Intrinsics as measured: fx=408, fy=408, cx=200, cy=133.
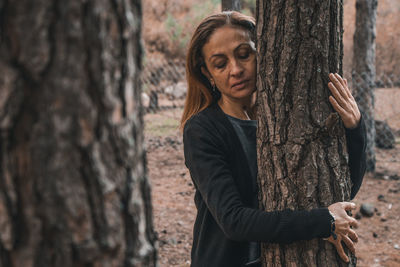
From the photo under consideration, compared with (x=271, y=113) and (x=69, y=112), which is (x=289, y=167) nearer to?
(x=271, y=113)

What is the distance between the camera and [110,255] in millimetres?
794

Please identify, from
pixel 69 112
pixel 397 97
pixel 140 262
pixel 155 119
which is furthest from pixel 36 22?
pixel 397 97

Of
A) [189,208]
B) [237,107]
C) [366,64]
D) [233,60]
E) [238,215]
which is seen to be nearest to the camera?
[238,215]

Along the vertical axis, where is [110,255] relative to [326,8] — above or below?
below

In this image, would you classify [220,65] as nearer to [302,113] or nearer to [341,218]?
[302,113]

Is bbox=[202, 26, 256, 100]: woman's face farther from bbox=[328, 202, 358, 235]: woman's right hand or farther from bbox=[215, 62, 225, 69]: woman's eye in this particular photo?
bbox=[328, 202, 358, 235]: woman's right hand

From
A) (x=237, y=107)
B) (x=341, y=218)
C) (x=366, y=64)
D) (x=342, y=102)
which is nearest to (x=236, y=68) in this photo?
(x=237, y=107)

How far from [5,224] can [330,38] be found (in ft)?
4.27

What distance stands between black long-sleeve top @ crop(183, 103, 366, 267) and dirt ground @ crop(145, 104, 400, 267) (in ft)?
6.46

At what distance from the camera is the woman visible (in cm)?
149

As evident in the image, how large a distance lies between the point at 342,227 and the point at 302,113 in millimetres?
449

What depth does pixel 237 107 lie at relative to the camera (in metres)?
1.87

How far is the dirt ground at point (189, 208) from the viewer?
3.74 meters

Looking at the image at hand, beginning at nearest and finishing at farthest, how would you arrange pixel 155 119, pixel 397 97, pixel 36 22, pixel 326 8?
pixel 36 22, pixel 326 8, pixel 397 97, pixel 155 119
